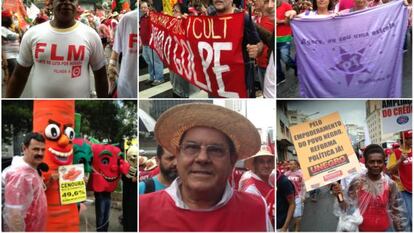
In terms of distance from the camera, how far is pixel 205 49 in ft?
21.2

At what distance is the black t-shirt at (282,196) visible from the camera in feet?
21.5

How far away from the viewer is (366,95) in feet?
21.3

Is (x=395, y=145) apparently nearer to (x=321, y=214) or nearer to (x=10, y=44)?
(x=321, y=214)

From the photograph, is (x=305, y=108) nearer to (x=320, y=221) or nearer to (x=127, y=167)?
(x=320, y=221)

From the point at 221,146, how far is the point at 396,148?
5.35 feet

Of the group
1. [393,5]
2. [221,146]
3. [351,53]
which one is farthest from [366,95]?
[221,146]

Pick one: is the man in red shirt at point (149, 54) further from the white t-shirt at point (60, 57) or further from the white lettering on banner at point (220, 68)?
the white lettering on banner at point (220, 68)

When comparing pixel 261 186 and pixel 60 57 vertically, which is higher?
pixel 60 57

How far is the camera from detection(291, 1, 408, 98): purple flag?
638 cm

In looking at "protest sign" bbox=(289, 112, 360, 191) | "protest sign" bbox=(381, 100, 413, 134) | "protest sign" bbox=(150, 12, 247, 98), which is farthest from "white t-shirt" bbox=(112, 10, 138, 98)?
"protest sign" bbox=(381, 100, 413, 134)

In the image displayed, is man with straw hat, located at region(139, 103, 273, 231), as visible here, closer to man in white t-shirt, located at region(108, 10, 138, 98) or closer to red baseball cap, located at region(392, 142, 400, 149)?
man in white t-shirt, located at region(108, 10, 138, 98)

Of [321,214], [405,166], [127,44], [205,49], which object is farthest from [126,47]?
[405,166]

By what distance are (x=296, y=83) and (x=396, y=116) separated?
0.96 m

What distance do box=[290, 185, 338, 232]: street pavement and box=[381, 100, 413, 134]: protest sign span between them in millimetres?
798
